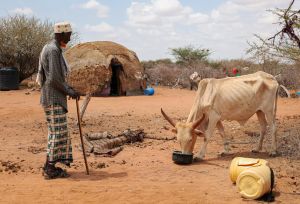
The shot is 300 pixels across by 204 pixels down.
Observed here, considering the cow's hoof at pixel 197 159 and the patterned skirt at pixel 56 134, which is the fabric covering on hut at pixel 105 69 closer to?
the cow's hoof at pixel 197 159

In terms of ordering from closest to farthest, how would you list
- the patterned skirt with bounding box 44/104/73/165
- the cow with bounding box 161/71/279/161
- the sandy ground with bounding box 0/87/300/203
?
1. the sandy ground with bounding box 0/87/300/203
2. the patterned skirt with bounding box 44/104/73/165
3. the cow with bounding box 161/71/279/161

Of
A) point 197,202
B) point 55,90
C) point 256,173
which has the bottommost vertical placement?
point 197,202

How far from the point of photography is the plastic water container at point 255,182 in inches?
201

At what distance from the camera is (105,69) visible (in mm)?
15148

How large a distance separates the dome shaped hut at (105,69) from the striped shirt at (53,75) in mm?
5861

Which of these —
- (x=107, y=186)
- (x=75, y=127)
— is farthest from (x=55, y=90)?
(x=75, y=127)

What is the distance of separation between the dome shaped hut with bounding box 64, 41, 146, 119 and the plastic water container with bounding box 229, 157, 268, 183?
7044 millimetres

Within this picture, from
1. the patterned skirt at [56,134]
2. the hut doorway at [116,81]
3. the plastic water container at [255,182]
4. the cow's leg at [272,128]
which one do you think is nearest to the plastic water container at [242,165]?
the plastic water container at [255,182]

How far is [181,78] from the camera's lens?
25.3 m

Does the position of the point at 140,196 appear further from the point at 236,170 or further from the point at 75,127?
the point at 75,127

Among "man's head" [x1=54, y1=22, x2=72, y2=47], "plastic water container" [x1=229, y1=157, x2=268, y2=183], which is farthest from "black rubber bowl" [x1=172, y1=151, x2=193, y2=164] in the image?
"man's head" [x1=54, y1=22, x2=72, y2=47]

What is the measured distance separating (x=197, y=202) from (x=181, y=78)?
20411 mm

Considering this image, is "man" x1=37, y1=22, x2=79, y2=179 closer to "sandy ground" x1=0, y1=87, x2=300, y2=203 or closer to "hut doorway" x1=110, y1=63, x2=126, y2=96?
"sandy ground" x1=0, y1=87, x2=300, y2=203

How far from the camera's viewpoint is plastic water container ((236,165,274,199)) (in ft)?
16.8
